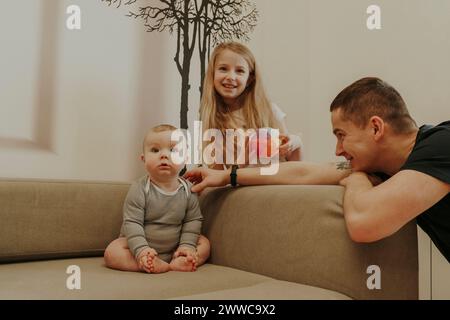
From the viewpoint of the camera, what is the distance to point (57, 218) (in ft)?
4.61

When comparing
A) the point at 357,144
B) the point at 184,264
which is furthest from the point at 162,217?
the point at 357,144

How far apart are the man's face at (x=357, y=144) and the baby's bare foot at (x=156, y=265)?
1.78ft

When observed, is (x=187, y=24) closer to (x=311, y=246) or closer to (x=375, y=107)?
(x=375, y=107)

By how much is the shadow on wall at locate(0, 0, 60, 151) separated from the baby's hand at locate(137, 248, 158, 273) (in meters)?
0.74

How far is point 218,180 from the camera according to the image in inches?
53.9

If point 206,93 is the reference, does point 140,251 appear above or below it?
below

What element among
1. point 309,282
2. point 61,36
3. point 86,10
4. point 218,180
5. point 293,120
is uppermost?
point 86,10

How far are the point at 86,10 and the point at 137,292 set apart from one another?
1256 mm

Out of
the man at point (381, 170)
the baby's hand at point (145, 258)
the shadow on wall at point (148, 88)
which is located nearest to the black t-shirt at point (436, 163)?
the man at point (381, 170)

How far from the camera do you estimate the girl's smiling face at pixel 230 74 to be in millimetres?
1917

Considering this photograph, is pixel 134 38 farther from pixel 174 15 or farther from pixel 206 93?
pixel 206 93

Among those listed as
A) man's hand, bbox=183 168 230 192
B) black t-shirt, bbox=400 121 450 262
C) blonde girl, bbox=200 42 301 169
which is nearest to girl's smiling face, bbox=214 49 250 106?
blonde girl, bbox=200 42 301 169

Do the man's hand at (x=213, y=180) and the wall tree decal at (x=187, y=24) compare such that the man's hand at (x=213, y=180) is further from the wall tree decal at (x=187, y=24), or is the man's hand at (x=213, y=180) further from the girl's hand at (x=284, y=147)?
the wall tree decal at (x=187, y=24)
